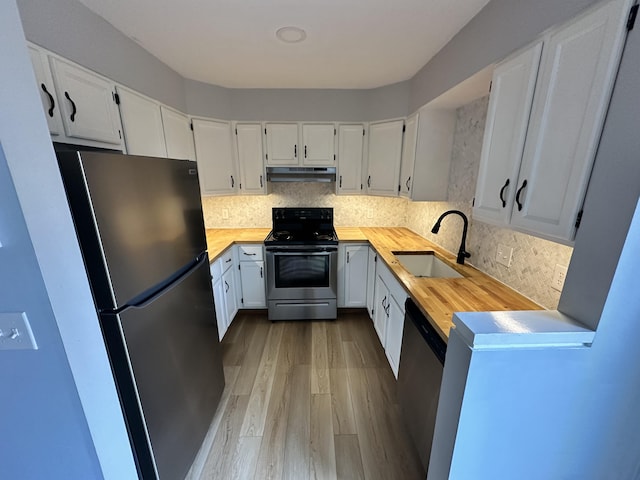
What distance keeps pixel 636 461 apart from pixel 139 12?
9.58 feet

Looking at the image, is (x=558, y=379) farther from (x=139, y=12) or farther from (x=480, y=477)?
(x=139, y=12)

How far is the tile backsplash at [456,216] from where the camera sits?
1.31m

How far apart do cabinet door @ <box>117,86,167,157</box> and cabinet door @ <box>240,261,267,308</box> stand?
4.35 feet

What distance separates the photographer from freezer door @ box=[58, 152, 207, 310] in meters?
0.81

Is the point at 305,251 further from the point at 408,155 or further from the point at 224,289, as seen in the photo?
the point at 408,155

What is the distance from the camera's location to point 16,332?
80 cm

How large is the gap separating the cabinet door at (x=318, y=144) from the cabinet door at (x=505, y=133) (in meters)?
1.67

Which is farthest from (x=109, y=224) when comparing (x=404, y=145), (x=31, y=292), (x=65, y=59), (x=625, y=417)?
(x=404, y=145)

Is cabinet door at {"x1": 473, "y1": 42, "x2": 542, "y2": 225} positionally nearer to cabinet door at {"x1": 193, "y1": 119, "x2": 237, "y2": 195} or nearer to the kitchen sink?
the kitchen sink

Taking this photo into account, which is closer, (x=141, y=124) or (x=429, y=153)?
(x=141, y=124)

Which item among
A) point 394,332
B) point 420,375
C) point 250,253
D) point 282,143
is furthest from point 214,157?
point 420,375

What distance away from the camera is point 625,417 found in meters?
0.80

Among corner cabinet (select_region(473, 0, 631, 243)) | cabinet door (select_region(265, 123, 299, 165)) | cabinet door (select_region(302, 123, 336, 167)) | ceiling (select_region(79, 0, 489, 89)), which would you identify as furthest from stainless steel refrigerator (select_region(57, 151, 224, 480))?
corner cabinet (select_region(473, 0, 631, 243))

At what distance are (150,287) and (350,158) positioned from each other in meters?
2.27
